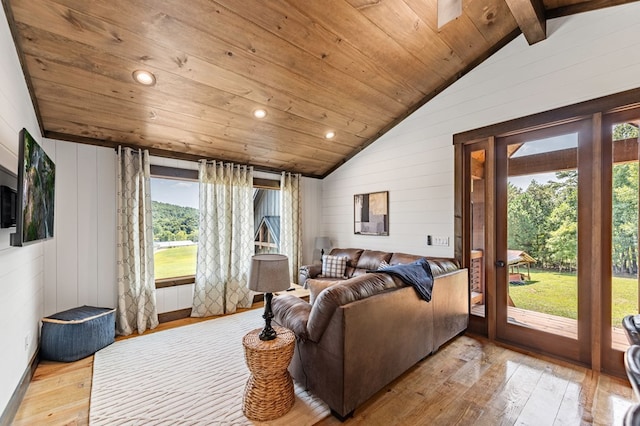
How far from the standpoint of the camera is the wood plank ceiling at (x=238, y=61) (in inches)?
82.5

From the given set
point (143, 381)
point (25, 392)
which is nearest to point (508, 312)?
point (143, 381)

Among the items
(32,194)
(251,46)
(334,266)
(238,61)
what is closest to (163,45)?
(238,61)

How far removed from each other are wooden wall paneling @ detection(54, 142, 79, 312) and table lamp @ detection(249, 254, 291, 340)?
9.03 feet

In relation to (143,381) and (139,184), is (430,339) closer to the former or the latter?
(143,381)

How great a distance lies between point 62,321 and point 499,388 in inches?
166

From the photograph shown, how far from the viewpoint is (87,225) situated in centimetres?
332

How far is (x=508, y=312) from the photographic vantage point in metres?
3.12

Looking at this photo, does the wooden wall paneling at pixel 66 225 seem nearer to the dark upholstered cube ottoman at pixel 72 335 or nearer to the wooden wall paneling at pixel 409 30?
the dark upholstered cube ottoman at pixel 72 335

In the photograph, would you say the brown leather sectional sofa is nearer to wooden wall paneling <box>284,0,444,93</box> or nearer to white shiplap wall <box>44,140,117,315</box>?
wooden wall paneling <box>284,0,444,93</box>

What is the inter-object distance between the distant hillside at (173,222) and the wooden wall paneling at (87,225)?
2.28ft

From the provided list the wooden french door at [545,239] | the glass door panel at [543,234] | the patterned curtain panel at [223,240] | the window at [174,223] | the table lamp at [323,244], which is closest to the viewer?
the wooden french door at [545,239]

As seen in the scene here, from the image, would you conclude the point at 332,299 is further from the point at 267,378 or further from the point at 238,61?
the point at 238,61

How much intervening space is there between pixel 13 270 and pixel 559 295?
16.2 ft

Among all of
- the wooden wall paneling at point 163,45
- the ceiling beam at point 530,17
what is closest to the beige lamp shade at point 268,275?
the wooden wall paneling at point 163,45
